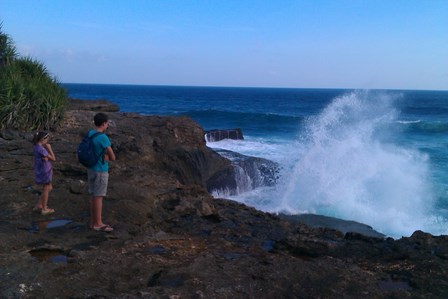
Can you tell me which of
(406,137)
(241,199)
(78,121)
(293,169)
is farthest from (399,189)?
(406,137)

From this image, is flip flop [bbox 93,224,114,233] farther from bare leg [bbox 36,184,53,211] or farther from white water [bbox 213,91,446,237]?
white water [bbox 213,91,446,237]

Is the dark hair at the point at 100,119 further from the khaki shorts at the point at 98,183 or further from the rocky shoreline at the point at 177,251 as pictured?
the rocky shoreline at the point at 177,251

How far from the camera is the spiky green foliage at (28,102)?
10.2 metres

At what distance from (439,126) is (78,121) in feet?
104

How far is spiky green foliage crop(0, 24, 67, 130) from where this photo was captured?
33.5ft

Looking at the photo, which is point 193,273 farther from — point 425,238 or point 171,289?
point 425,238

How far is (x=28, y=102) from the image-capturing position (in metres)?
10.5

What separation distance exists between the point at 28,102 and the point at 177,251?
7.34m

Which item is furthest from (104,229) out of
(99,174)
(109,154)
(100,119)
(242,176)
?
(242,176)

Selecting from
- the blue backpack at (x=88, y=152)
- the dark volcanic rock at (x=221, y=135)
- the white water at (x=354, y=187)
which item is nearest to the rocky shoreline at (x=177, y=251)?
the blue backpack at (x=88, y=152)

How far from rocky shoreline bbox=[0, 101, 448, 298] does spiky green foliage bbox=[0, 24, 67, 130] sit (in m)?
2.43

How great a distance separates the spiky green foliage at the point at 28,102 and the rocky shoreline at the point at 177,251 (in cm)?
243

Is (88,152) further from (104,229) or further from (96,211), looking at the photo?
(104,229)

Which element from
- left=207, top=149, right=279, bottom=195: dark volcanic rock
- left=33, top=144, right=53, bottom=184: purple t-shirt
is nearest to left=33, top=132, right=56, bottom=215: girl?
left=33, top=144, right=53, bottom=184: purple t-shirt
